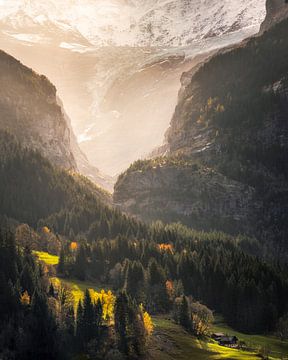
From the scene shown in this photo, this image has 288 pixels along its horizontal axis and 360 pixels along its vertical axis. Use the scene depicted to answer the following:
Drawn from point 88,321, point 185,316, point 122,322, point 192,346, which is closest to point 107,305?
point 88,321

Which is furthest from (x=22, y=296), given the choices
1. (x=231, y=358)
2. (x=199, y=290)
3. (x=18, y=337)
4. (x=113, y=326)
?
(x=199, y=290)

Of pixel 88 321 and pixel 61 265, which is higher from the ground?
pixel 61 265

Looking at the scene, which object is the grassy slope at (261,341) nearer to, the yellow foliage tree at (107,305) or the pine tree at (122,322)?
the yellow foliage tree at (107,305)

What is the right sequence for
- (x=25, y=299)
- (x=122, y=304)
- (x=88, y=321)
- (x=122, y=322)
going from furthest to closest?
1. (x=25, y=299)
2. (x=122, y=304)
3. (x=88, y=321)
4. (x=122, y=322)

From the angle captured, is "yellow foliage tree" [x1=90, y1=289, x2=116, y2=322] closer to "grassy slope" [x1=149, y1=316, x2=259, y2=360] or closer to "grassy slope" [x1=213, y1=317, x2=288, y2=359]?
"grassy slope" [x1=149, y1=316, x2=259, y2=360]

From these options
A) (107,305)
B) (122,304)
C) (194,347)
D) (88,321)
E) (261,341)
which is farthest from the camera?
(261,341)

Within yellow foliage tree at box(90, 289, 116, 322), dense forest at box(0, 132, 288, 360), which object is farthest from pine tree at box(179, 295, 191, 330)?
yellow foliage tree at box(90, 289, 116, 322)

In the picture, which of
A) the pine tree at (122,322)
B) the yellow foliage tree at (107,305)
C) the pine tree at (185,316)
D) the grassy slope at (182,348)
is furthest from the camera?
the pine tree at (185,316)

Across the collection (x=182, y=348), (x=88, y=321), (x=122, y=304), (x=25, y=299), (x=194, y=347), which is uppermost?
(x=122, y=304)

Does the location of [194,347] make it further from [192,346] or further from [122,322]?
[122,322]

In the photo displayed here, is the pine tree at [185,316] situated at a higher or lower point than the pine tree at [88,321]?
higher

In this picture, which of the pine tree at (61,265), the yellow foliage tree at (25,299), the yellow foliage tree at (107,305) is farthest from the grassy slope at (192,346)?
the pine tree at (61,265)

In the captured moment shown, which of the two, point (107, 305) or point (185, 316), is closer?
point (107, 305)
